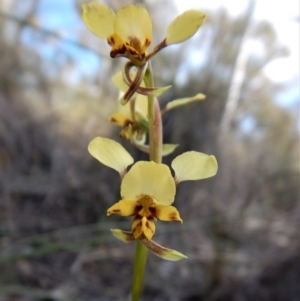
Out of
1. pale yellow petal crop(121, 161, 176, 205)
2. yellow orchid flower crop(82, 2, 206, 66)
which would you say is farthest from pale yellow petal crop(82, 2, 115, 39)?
pale yellow petal crop(121, 161, 176, 205)

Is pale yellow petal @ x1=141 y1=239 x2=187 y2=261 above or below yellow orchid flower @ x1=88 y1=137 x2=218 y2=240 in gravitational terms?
below

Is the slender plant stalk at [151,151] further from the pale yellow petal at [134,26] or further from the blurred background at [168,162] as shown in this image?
the blurred background at [168,162]

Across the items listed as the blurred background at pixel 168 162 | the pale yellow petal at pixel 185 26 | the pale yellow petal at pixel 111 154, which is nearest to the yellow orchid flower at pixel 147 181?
the pale yellow petal at pixel 111 154

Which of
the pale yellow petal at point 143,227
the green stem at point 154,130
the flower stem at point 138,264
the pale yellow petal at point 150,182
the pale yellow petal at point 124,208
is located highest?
the green stem at point 154,130

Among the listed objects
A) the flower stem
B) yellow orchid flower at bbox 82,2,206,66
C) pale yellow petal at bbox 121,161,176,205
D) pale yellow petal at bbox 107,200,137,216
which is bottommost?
the flower stem

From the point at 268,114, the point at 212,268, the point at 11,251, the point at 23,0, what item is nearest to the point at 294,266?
the point at 212,268

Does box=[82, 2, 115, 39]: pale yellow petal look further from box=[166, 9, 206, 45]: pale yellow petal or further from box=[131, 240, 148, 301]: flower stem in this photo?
box=[131, 240, 148, 301]: flower stem

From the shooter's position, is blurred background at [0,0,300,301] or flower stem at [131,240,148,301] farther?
blurred background at [0,0,300,301]

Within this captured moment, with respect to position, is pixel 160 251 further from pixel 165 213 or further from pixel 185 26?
pixel 185 26
